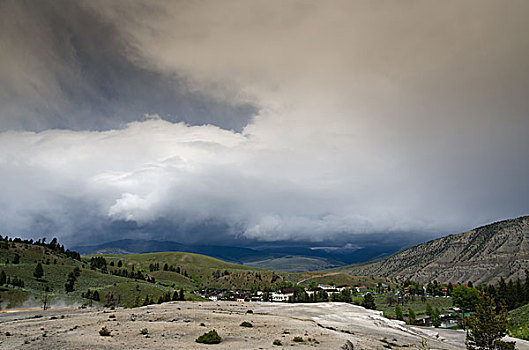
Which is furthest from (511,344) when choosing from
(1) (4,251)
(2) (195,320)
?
(1) (4,251)

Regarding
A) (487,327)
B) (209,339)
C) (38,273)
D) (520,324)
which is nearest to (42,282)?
(38,273)

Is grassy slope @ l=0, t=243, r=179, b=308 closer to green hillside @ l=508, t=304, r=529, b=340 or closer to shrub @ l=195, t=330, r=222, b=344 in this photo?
shrub @ l=195, t=330, r=222, b=344

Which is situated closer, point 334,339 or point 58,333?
point 58,333

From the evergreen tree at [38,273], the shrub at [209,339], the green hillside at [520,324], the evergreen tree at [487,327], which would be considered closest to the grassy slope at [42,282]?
the evergreen tree at [38,273]

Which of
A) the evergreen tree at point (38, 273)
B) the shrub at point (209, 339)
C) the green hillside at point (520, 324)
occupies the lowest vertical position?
the green hillside at point (520, 324)

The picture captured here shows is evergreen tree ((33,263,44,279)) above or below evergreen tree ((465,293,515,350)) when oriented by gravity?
above

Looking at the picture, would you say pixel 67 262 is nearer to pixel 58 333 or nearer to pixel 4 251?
pixel 4 251

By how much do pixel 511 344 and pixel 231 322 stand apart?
4066cm

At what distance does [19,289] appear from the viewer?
112m

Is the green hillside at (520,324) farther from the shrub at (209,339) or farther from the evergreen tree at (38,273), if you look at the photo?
the evergreen tree at (38,273)

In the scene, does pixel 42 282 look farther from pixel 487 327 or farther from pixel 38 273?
pixel 487 327

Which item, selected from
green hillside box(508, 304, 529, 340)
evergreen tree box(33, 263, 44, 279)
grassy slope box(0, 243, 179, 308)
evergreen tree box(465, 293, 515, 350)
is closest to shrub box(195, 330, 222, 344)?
evergreen tree box(465, 293, 515, 350)

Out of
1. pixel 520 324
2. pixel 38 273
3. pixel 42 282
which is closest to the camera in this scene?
pixel 520 324

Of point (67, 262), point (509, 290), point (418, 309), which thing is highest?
point (67, 262)
